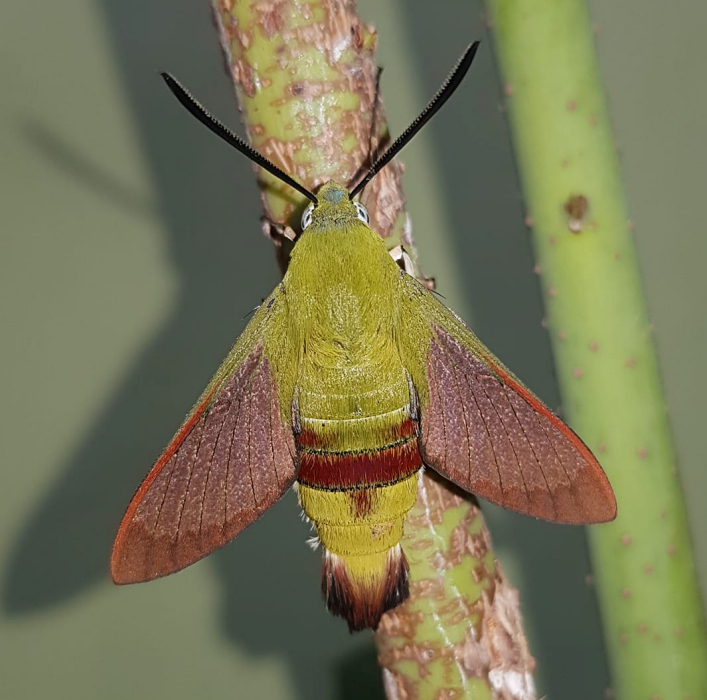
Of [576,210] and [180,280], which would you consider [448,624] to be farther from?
[180,280]

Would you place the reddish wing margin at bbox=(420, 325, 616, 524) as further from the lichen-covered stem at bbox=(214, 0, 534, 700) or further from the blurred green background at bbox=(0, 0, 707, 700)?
the blurred green background at bbox=(0, 0, 707, 700)

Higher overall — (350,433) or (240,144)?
(240,144)

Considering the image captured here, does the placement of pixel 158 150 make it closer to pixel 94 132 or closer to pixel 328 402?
pixel 94 132

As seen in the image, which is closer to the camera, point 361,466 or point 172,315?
point 361,466

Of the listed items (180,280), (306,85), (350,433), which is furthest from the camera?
(180,280)

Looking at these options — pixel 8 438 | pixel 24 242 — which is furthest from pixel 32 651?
pixel 24 242

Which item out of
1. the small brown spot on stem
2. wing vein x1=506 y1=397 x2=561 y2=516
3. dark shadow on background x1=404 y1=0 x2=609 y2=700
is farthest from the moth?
dark shadow on background x1=404 y1=0 x2=609 y2=700

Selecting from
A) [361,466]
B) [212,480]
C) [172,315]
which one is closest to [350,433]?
[361,466]
